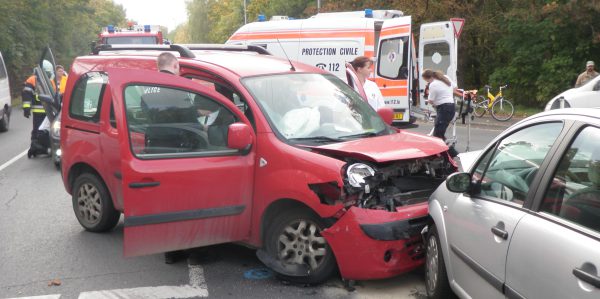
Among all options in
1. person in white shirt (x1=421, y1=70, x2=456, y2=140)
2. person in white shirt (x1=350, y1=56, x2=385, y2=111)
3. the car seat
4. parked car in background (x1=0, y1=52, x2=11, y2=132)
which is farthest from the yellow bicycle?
the car seat

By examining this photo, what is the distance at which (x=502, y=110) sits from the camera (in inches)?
771

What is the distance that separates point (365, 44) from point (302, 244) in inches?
409

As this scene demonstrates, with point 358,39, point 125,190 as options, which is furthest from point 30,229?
point 358,39

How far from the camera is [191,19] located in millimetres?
88250

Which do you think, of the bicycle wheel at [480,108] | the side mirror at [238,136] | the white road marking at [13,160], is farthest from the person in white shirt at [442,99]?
the bicycle wheel at [480,108]

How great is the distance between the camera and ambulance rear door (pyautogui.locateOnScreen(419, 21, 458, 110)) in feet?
53.2

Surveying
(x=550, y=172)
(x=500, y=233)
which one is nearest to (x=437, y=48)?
(x=500, y=233)

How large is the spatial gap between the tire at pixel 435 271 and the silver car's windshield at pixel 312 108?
3.99ft

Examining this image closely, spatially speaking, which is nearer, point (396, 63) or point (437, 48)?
point (396, 63)

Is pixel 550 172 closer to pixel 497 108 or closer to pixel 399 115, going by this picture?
pixel 399 115

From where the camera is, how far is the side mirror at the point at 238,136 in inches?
192

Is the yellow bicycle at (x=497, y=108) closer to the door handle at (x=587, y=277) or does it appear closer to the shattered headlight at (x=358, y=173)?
the shattered headlight at (x=358, y=173)

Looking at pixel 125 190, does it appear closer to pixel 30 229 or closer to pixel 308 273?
pixel 308 273

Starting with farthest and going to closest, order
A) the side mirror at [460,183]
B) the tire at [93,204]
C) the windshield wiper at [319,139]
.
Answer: the tire at [93,204] → the windshield wiper at [319,139] → the side mirror at [460,183]
